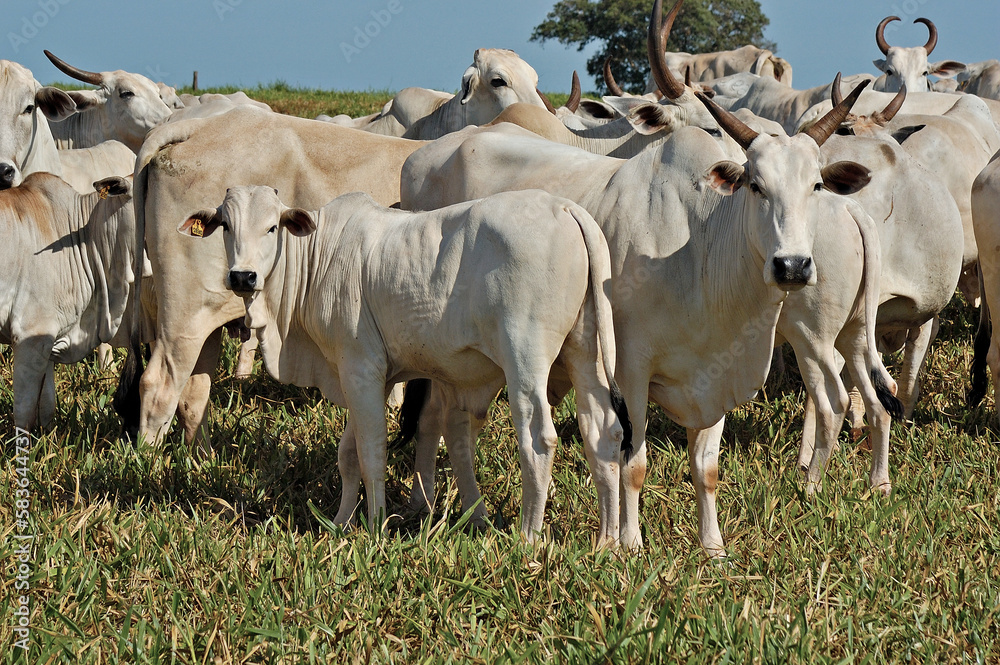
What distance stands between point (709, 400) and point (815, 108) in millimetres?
4341

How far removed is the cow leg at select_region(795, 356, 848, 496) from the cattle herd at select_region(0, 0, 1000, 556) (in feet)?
0.06

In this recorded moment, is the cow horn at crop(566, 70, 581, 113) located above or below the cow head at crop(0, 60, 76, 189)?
above

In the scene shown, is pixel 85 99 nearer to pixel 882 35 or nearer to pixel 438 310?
pixel 438 310

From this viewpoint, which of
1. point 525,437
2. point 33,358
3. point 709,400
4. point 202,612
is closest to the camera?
point 202,612

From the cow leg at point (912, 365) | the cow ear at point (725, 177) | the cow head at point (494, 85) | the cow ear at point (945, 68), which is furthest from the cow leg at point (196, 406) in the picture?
the cow ear at point (945, 68)

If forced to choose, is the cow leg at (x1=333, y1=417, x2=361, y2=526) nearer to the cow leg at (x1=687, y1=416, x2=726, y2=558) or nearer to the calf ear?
the cow leg at (x1=687, y1=416, x2=726, y2=558)

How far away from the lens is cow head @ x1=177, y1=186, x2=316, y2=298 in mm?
4422

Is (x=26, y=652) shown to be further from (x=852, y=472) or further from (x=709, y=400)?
(x=852, y=472)

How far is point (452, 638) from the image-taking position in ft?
11.4

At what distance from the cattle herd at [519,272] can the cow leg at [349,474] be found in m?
0.01

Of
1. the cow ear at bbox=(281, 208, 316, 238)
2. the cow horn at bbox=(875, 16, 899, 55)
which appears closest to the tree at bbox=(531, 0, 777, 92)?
the cow horn at bbox=(875, 16, 899, 55)

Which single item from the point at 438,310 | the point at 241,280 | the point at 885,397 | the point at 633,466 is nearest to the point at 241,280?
the point at 241,280

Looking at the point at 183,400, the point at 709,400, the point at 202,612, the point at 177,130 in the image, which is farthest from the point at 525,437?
the point at 177,130

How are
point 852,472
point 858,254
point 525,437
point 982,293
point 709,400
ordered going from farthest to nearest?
1. point 982,293
2. point 852,472
3. point 858,254
4. point 709,400
5. point 525,437
